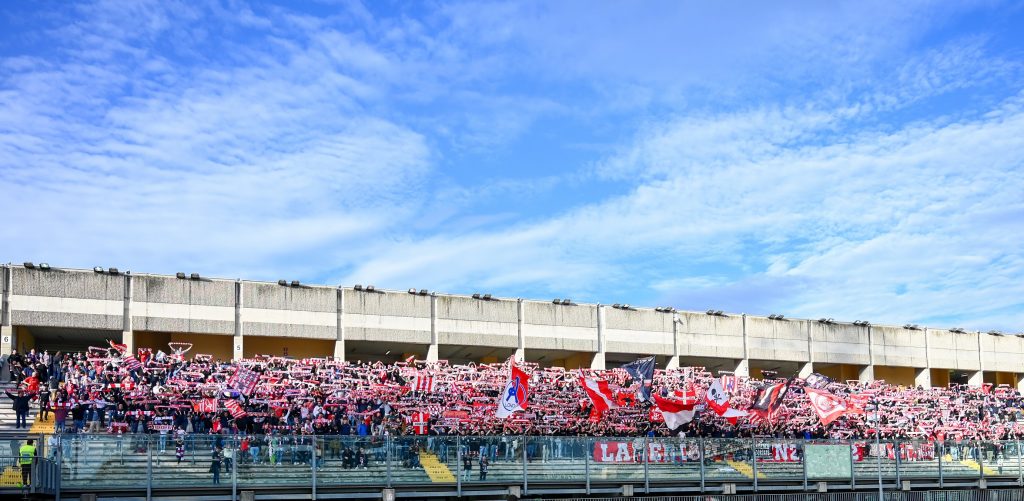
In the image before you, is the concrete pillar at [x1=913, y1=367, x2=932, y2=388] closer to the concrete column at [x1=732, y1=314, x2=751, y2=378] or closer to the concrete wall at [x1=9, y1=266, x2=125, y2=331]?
the concrete column at [x1=732, y1=314, x2=751, y2=378]

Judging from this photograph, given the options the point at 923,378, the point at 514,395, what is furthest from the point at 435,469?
the point at 923,378

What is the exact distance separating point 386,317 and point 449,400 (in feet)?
41.2

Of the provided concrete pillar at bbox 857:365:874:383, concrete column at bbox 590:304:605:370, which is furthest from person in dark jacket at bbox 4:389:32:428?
concrete pillar at bbox 857:365:874:383

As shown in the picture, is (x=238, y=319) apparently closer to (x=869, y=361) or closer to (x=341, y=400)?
(x=341, y=400)

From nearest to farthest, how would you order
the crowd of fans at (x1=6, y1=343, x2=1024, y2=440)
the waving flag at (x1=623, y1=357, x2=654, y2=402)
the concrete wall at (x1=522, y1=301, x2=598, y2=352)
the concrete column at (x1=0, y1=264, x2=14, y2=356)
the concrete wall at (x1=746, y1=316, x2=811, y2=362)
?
1. the crowd of fans at (x1=6, y1=343, x2=1024, y2=440)
2. the concrete column at (x1=0, y1=264, x2=14, y2=356)
3. the waving flag at (x1=623, y1=357, x2=654, y2=402)
4. the concrete wall at (x1=522, y1=301, x2=598, y2=352)
5. the concrete wall at (x1=746, y1=316, x2=811, y2=362)

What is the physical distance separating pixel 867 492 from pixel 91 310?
34046mm

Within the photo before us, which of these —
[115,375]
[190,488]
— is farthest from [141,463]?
[115,375]

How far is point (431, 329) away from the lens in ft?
201

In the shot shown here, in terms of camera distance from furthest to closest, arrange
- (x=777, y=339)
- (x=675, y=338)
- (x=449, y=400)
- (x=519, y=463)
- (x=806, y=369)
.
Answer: (x=806, y=369) → (x=777, y=339) → (x=675, y=338) → (x=449, y=400) → (x=519, y=463)

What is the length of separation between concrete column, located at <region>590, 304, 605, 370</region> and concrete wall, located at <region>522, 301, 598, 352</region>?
0.22 metres

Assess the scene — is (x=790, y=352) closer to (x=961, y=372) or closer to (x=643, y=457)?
(x=961, y=372)

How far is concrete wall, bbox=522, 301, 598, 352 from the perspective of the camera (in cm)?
6419

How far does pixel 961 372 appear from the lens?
267 ft

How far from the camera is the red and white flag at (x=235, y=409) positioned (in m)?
43.0
